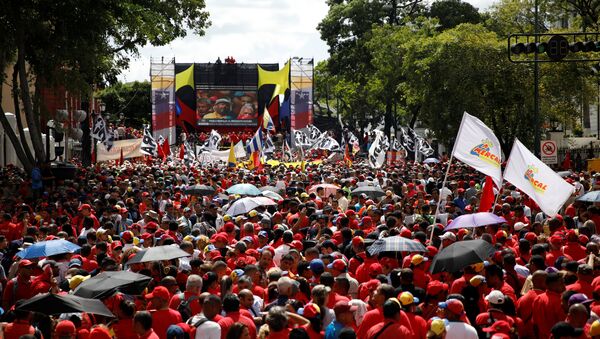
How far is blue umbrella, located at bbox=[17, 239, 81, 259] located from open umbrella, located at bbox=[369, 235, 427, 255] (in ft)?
12.6

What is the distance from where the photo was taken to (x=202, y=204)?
20609mm

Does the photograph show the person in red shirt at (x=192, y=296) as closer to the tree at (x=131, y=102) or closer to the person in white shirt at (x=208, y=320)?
the person in white shirt at (x=208, y=320)

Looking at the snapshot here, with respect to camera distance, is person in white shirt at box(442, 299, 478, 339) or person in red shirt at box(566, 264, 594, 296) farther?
person in red shirt at box(566, 264, 594, 296)

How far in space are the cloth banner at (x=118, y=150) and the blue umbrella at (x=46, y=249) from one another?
83.9 feet

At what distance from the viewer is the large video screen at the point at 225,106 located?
8350cm

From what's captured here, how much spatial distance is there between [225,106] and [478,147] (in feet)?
229

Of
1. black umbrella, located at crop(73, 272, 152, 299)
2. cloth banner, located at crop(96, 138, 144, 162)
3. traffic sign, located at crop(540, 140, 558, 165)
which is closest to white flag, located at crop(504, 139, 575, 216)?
black umbrella, located at crop(73, 272, 152, 299)

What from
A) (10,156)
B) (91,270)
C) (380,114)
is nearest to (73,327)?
(91,270)

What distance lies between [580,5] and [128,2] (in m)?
22.5

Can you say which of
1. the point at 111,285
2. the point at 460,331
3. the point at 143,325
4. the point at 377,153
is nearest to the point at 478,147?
the point at 460,331

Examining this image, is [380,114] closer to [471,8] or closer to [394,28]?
[471,8]

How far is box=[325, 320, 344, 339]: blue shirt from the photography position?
8.30 metres

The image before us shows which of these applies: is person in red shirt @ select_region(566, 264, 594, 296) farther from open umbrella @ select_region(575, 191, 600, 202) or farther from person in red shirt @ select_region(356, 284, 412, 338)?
open umbrella @ select_region(575, 191, 600, 202)

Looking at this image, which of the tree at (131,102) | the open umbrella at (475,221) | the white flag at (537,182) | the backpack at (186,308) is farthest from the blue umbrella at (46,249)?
the tree at (131,102)
